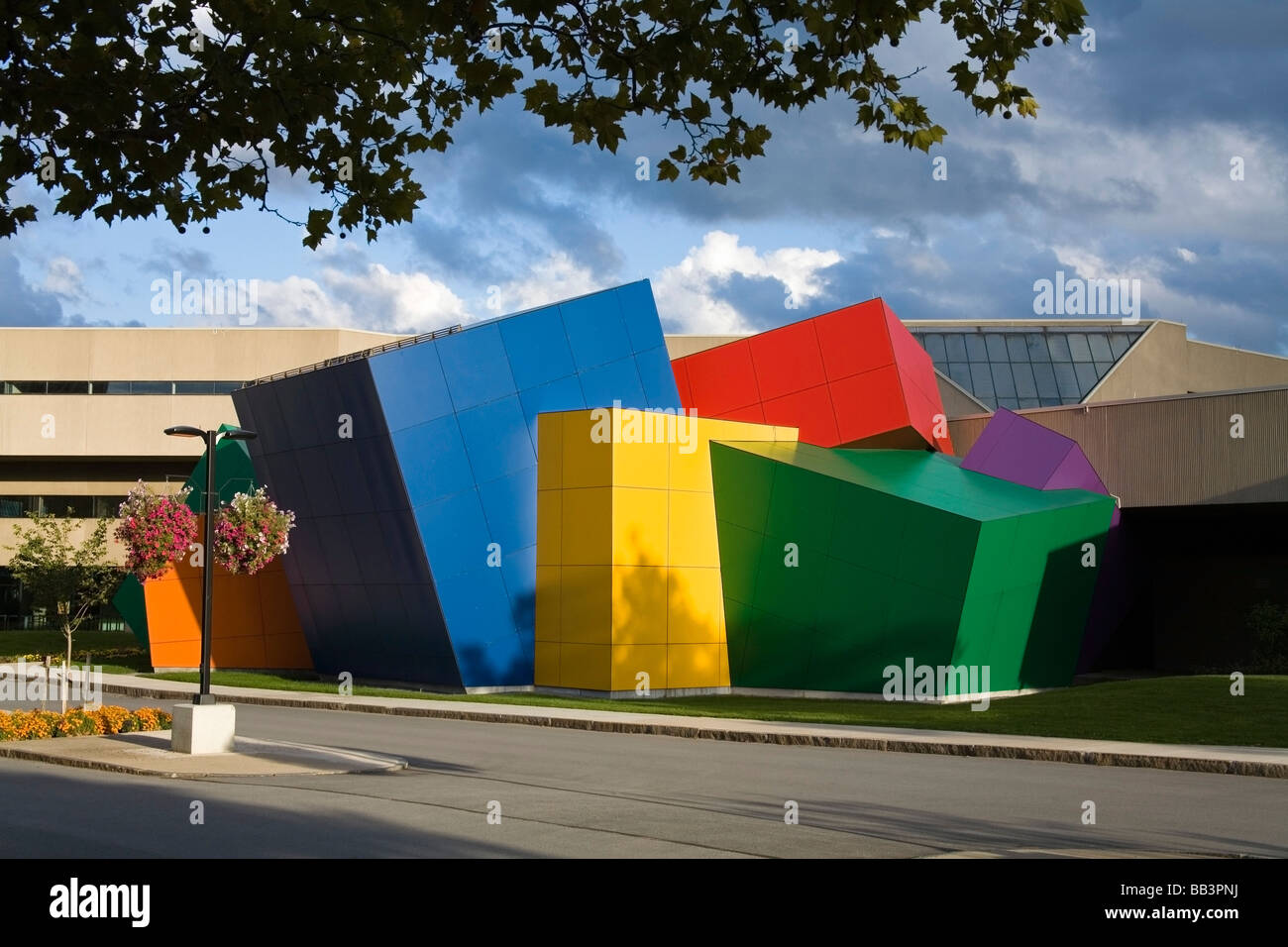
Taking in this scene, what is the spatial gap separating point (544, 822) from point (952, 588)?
16.6 metres

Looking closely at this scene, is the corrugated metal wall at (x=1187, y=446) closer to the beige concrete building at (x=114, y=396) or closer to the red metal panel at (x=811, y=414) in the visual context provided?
the red metal panel at (x=811, y=414)

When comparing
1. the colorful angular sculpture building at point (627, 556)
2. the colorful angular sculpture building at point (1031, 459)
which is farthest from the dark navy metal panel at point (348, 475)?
the colorful angular sculpture building at point (1031, 459)

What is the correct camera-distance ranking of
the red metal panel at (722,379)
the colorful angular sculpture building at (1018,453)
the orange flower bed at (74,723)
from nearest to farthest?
the orange flower bed at (74,723) → the colorful angular sculpture building at (1018,453) → the red metal panel at (722,379)

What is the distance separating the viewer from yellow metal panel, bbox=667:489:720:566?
28.8 m

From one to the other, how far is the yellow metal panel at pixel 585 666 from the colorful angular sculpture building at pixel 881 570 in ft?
10.9

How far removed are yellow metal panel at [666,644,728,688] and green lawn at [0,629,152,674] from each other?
18.5 metres

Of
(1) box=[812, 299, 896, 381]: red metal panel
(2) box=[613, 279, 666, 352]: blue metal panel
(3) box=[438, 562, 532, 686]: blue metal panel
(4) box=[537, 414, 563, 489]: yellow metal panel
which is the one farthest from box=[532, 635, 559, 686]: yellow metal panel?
(1) box=[812, 299, 896, 381]: red metal panel

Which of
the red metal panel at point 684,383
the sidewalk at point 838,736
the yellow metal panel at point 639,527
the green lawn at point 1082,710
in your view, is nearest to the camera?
the sidewalk at point 838,736

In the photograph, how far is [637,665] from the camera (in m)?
28.2

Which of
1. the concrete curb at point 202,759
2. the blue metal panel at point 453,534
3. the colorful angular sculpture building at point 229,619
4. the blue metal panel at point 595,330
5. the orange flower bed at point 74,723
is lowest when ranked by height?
the concrete curb at point 202,759

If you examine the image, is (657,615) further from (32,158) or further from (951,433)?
(32,158)

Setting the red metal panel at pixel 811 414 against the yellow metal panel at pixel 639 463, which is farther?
the red metal panel at pixel 811 414

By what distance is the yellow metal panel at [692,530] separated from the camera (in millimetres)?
28812

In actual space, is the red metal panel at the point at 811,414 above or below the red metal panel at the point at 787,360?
below
